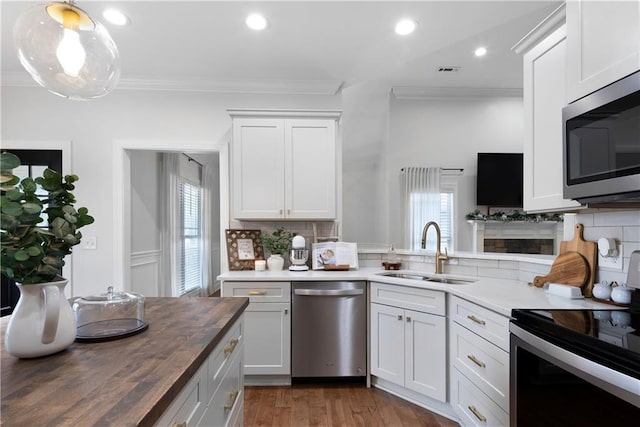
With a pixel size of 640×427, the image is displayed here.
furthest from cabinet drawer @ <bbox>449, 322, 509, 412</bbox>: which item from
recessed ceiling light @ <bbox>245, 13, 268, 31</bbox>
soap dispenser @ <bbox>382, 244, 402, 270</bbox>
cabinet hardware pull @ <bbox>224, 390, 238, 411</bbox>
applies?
recessed ceiling light @ <bbox>245, 13, 268, 31</bbox>

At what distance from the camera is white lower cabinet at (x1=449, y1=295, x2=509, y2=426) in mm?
1597

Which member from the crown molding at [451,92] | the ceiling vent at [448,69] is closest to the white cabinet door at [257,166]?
the ceiling vent at [448,69]

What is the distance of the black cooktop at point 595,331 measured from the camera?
0.95 metres

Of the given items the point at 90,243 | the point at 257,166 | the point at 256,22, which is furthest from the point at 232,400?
the point at 90,243

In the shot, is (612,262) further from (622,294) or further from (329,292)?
(329,292)

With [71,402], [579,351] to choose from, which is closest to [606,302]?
[579,351]

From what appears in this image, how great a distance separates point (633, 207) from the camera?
5.13ft

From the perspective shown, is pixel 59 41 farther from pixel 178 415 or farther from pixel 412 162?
pixel 412 162

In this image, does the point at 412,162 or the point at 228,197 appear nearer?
the point at 228,197

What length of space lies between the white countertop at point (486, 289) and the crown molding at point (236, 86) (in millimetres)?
1852

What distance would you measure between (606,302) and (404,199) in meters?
3.18

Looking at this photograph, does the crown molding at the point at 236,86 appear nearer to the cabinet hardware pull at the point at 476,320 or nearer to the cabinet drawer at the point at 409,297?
the cabinet drawer at the point at 409,297

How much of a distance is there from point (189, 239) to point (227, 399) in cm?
414

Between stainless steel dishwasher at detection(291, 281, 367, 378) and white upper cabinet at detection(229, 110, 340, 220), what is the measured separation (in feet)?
2.89
